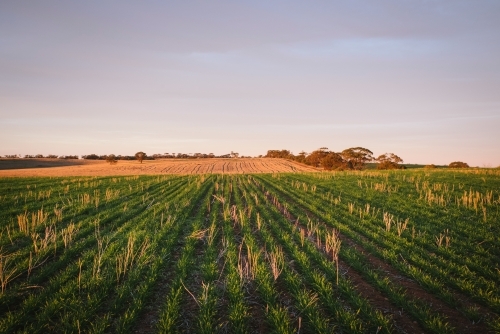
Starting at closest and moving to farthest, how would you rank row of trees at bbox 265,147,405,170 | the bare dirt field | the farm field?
the farm field
the bare dirt field
row of trees at bbox 265,147,405,170

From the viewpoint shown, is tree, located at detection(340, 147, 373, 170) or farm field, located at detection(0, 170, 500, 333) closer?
farm field, located at detection(0, 170, 500, 333)

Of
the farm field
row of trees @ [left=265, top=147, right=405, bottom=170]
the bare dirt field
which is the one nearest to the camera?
the farm field

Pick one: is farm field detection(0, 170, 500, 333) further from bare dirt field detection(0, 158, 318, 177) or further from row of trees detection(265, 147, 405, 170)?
row of trees detection(265, 147, 405, 170)

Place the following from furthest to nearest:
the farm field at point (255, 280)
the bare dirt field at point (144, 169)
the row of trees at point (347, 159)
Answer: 1. the row of trees at point (347, 159)
2. the bare dirt field at point (144, 169)
3. the farm field at point (255, 280)

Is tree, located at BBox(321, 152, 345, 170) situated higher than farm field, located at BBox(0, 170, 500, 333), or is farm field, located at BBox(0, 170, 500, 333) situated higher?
tree, located at BBox(321, 152, 345, 170)

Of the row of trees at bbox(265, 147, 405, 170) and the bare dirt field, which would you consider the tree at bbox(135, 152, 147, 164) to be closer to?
the bare dirt field

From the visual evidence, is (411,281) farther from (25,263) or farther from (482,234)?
(25,263)

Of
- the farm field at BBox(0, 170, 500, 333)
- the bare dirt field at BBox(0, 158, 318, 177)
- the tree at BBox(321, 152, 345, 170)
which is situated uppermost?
the tree at BBox(321, 152, 345, 170)

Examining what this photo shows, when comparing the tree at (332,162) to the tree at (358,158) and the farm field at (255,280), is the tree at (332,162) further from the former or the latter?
the farm field at (255,280)

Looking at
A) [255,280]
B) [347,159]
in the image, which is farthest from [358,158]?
[255,280]

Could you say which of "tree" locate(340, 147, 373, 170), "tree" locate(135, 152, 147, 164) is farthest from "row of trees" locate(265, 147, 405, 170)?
"tree" locate(135, 152, 147, 164)

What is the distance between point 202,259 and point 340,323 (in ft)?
16.3

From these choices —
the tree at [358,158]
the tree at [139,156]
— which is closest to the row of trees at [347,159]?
the tree at [358,158]

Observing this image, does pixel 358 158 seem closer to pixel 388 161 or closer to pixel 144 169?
pixel 388 161
